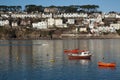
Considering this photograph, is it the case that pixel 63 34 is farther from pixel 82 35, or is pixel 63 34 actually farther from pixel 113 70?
pixel 113 70

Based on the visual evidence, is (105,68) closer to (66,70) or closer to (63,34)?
(66,70)

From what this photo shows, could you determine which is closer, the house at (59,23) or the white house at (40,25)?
the white house at (40,25)

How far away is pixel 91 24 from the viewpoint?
191000mm

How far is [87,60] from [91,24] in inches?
5204

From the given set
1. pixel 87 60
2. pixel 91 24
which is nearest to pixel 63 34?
pixel 91 24

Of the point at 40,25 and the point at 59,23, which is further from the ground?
the point at 59,23

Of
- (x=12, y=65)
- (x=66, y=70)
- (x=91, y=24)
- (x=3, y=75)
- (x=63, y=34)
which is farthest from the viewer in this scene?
(x=91, y=24)

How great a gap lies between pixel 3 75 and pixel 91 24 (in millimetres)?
150122

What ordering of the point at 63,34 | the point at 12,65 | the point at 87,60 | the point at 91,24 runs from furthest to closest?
the point at 91,24, the point at 63,34, the point at 87,60, the point at 12,65

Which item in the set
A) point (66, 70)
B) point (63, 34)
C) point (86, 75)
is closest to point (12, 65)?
point (66, 70)

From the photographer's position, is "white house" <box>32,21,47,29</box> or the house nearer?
"white house" <box>32,21,47,29</box>

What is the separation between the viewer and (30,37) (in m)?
178

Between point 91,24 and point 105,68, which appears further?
point 91,24

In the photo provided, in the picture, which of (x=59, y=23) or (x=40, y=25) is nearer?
(x=40, y=25)
